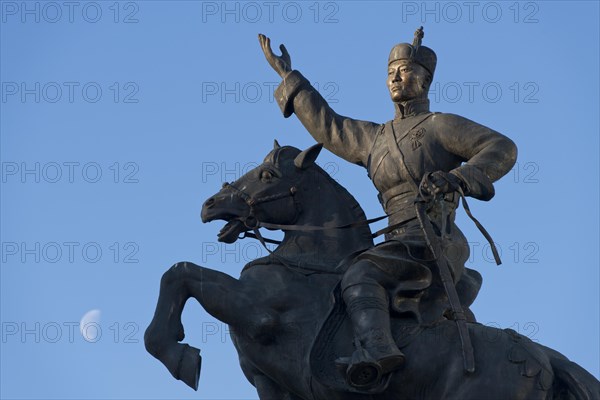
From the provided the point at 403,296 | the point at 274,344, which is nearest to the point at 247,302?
the point at 274,344

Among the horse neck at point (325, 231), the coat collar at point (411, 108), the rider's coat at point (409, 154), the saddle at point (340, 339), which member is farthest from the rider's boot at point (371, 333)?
the coat collar at point (411, 108)

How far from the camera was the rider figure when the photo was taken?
13.6 metres

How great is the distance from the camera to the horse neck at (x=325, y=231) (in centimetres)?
1437

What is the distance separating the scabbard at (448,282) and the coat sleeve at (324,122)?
1.65m

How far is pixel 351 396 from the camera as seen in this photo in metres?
13.5

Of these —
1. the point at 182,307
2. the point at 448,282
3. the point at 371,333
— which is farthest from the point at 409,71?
the point at 182,307

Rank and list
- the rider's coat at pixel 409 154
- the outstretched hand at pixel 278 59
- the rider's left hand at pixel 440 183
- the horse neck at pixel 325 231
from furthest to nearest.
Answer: the outstretched hand at pixel 278 59 → the horse neck at pixel 325 231 → the rider's coat at pixel 409 154 → the rider's left hand at pixel 440 183

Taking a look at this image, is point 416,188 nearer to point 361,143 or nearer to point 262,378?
point 361,143

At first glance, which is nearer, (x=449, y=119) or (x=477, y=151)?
(x=477, y=151)

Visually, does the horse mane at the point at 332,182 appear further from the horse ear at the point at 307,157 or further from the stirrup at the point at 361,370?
the stirrup at the point at 361,370

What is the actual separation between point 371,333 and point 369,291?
0.41 metres

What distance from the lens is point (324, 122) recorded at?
15.9m

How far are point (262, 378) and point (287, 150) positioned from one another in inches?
87.2

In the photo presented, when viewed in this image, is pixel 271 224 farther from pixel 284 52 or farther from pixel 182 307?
pixel 284 52
